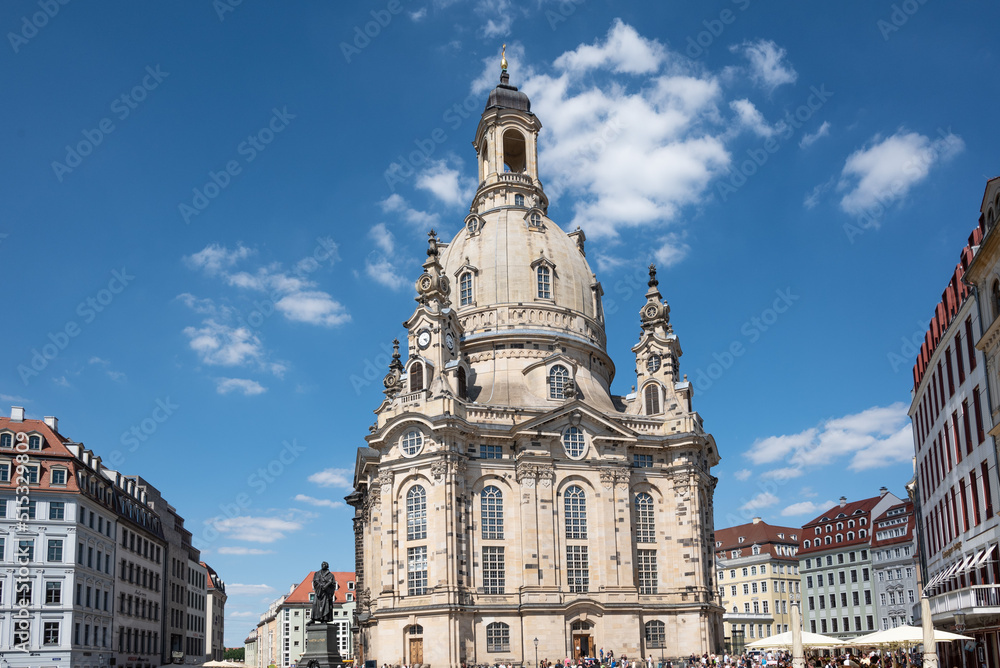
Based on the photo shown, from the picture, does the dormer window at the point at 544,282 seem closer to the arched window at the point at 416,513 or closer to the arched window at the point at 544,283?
the arched window at the point at 544,283

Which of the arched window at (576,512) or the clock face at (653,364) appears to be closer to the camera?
the arched window at (576,512)

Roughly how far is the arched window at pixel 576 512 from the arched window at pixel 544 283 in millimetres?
18123

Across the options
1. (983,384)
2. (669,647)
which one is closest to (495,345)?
(669,647)

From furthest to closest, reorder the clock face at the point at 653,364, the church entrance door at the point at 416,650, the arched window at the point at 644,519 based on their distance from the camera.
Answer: the clock face at the point at 653,364 → the arched window at the point at 644,519 → the church entrance door at the point at 416,650

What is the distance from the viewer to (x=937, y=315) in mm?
43938

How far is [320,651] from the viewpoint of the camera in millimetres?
40500

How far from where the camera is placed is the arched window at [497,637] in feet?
212

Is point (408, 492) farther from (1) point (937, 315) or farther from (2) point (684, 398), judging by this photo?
(1) point (937, 315)

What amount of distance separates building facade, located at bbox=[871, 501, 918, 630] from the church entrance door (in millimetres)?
53176

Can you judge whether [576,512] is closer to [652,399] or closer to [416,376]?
[652,399]

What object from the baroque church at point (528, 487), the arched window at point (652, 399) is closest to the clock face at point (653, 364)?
the baroque church at point (528, 487)

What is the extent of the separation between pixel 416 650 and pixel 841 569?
60.3 m

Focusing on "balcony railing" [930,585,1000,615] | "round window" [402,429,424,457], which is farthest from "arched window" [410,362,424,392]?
"balcony railing" [930,585,1000,615]

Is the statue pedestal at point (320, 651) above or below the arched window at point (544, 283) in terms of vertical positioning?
below
